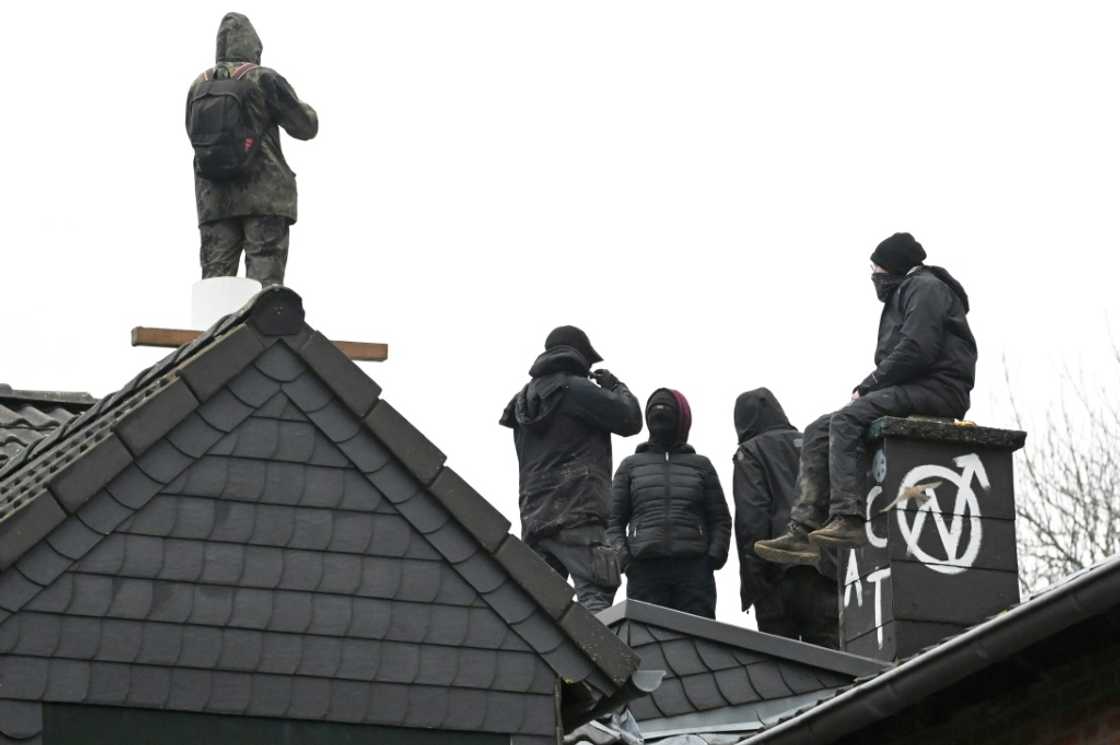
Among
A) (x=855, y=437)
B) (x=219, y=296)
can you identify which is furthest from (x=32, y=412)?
(x=855, y=437)

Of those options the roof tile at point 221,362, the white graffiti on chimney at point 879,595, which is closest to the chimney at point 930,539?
the white graffiti on chimney at point 879,595

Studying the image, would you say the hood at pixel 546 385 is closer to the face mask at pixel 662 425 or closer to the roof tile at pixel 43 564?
the face mask at pixel 662 425

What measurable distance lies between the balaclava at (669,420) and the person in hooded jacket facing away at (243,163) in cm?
232

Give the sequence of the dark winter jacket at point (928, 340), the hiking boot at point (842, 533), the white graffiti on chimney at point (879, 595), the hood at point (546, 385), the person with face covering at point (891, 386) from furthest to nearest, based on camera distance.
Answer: the hood at point (546, 385), the hiking boot at point (842, 533), the white graffiti on chimney at point (879, 595), the person with face covering at point (891, 386), the dark winter jacket at point (928, 340)

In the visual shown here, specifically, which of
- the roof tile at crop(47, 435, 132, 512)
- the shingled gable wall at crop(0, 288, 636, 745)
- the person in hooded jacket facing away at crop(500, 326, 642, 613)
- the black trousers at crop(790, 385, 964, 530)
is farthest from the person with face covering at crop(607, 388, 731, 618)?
the roof tile at crop(47, 435, 132, 512)

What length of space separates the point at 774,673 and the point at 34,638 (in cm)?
573

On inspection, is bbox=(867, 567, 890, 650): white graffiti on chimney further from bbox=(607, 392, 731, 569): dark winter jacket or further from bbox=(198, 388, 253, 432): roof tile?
bbox=(198, 388, 253, 432): roof tile

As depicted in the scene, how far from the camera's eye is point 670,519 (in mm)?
17797

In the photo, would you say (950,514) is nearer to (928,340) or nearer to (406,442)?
(928,340)

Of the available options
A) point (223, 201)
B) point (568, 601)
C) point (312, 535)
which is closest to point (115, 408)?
point (312, 535)

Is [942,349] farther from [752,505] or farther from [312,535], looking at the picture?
[312,535]

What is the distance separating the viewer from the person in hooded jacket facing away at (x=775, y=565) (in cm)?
1762

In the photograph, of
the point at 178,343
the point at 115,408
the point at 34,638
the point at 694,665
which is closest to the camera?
the point at 34,638

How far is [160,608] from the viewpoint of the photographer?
12.8m
